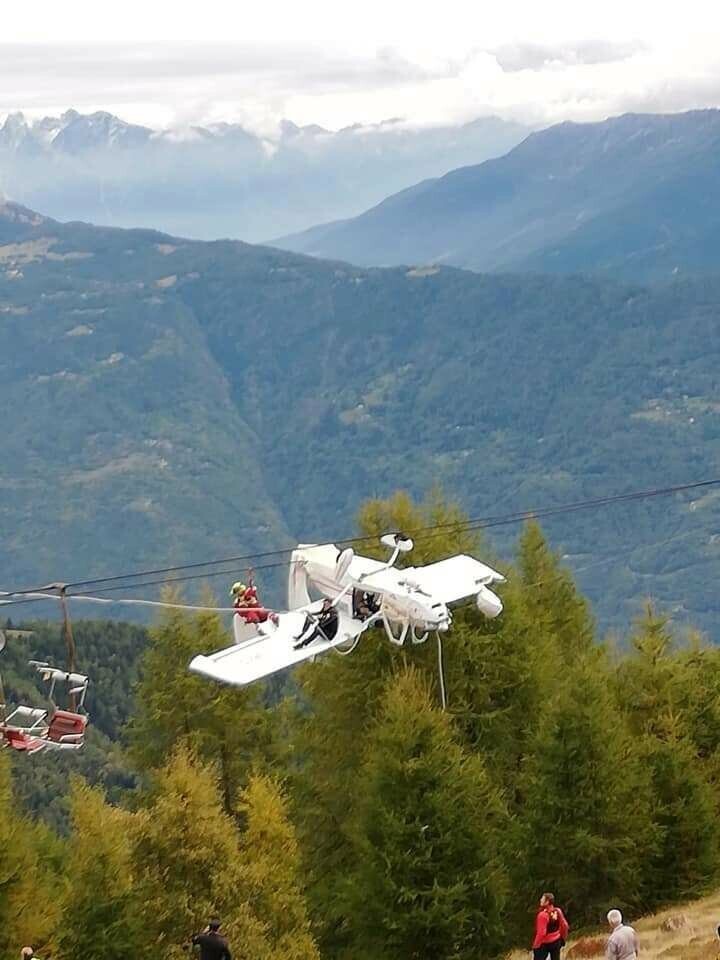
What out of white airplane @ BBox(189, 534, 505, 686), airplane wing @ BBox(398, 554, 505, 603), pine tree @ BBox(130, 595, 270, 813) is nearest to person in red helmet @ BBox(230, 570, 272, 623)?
white airplane @ BBox(189, 534, 505, 686)

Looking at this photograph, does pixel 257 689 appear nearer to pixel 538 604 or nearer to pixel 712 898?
pixel 538 604

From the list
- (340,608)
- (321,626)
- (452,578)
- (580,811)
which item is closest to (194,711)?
(580,811)

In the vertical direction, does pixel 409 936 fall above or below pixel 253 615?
below

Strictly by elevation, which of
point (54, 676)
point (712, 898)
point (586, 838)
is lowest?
point (712, 898)

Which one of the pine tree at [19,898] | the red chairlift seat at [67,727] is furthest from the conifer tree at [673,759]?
the red chairlift seat at [67,727]

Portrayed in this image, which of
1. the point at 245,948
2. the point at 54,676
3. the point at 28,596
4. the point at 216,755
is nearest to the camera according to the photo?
the point at 28,596

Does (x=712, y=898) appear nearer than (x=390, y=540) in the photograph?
No

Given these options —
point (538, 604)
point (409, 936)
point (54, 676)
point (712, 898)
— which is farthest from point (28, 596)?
point (538, 604)
